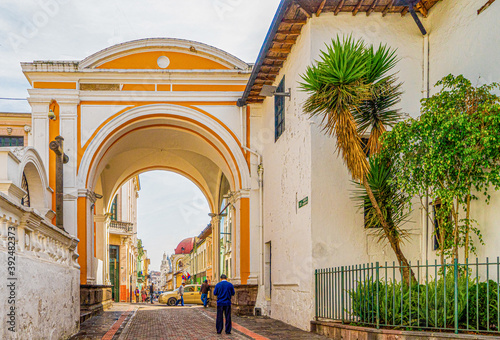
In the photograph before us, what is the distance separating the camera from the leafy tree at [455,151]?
8695 millimetres

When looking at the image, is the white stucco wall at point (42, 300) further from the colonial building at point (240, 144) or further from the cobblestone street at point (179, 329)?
the cobblestone street at point (179, 329)

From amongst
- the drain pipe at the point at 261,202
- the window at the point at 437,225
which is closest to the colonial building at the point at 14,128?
the drain pipe at the point at 261,202

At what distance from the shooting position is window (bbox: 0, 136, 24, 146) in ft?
85.9

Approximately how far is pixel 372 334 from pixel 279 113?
8.66 meters

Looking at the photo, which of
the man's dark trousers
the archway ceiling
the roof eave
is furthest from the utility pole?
the roof eave

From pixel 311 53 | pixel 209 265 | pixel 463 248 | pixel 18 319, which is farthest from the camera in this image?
pixel 209 265

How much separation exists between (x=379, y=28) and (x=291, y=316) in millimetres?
6649

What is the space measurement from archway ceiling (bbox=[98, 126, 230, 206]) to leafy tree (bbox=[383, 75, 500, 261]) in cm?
1145

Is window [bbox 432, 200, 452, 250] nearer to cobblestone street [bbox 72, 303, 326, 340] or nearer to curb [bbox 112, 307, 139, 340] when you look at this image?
cobblestone street [bbox 72, 303, 326, 340]

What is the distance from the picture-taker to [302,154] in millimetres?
13312

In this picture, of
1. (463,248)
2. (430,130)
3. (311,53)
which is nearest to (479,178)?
(430,130)

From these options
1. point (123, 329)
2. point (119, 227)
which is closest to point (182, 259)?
point (119, 227)

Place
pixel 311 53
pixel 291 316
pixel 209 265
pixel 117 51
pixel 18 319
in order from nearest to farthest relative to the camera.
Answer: pixel 18 319 < pixel 311 53 < pixel 291 316 < pixel 117 51 < pixel 209 265

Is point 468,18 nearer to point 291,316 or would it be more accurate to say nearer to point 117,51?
point 291,316
